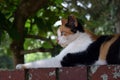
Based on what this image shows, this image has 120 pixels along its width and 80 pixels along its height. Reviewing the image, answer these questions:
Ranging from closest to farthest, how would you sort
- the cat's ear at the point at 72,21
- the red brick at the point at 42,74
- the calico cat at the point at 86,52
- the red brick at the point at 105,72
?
the red brick at the point at 105,72 < the red brick at the point at 42,74 < the calico cat at the point at 86,52 < the cat's ear at the point at 72,21

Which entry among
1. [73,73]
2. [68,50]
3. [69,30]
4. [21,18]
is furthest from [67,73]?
[21,18]

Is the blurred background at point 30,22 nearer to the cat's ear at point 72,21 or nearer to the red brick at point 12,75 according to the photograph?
the cat's ear at point 72,21

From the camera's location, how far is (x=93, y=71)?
6.61 ft

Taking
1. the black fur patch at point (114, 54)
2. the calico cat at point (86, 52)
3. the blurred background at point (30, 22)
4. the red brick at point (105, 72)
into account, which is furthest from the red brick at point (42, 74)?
the blurred background at point (30, 22)

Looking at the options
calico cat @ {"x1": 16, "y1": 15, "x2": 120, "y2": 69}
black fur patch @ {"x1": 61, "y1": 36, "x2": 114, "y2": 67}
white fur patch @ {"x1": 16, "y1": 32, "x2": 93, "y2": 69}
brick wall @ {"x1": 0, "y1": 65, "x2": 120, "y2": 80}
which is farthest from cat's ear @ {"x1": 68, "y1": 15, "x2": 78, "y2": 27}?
brick wall @ {"x1": 0, "y1": 65, "x2": 120, "y2": 80}

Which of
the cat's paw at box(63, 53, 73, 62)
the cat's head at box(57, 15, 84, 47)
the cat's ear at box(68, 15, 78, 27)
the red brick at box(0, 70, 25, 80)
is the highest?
the cat's ear at box(68, 15, 78, 27)

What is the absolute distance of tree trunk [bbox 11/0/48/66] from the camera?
3495 millimetres

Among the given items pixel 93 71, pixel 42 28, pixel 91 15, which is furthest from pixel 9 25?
pixel 91 15

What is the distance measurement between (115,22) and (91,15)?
1.56 feet

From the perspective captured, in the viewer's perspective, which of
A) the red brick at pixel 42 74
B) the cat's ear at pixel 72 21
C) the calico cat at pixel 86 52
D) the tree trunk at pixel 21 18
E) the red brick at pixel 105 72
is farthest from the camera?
the tree trunk at pixel 21 18

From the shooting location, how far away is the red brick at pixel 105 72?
198cm

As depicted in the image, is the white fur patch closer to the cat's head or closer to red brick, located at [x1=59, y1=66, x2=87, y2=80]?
the cat's head

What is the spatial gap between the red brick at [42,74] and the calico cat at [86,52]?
12cm

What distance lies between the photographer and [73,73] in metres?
2.06
